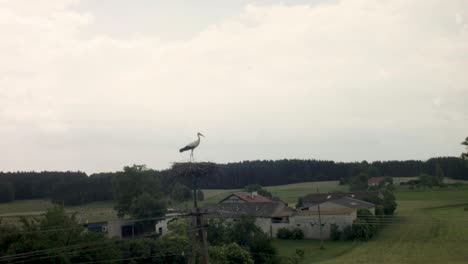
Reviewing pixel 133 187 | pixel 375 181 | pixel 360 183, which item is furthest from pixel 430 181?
pixel 133 187

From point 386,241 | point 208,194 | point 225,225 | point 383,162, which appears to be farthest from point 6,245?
point 383,162

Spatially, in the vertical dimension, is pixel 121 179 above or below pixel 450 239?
above

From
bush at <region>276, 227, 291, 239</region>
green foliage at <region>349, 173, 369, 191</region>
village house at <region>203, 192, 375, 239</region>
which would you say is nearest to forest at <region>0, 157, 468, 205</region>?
village house at <region>203, 192, 375, 239</region>

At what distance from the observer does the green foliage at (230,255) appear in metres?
35.4

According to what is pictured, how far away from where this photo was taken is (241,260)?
36312mm

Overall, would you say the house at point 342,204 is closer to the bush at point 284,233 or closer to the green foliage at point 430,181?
the bush at point 284,233

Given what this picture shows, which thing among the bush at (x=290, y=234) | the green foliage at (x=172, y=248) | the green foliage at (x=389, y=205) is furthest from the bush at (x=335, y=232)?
the green foliage at (x=172, y=248)

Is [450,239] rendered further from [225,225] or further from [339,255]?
[225,225]

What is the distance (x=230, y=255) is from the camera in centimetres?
3631

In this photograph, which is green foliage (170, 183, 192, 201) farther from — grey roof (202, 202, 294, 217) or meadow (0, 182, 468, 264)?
meadow (0, 182, 468, 264)

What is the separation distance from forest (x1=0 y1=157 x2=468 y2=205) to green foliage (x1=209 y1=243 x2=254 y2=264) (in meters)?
31.1

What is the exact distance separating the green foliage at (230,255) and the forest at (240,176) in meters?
31.1

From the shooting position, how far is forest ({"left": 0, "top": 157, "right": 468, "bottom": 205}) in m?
87.2

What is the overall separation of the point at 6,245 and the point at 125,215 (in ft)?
120
